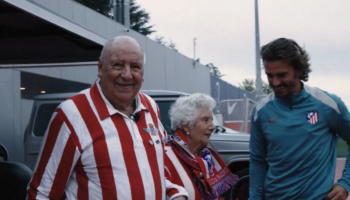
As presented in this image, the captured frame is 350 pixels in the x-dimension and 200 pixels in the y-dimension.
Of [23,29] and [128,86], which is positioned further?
[23,29]

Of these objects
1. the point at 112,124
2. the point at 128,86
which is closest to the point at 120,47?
the point at 128,86

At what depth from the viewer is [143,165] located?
7.16 feet

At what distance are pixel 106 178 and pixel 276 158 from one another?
3.83 feet

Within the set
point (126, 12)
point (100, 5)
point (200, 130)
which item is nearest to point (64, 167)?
point (200, 130)

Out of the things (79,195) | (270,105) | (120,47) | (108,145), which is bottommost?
(79,195)

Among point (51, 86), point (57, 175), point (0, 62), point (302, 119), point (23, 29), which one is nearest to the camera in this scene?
point (57, 175)

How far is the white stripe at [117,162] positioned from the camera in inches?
82.3

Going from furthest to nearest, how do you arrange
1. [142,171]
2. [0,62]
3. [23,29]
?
[0,62], [23,29], [142,171]

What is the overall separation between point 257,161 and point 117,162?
3.97ft

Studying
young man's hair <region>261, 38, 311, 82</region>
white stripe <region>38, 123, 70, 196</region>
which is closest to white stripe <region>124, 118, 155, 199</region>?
white stripe <region>38, 123, 70, 196</region>

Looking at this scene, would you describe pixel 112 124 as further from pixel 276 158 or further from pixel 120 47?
pixel 276 158

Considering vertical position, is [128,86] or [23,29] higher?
[23,29]

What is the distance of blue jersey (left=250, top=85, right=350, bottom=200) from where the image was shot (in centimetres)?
263

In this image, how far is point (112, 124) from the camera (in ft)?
7.06
